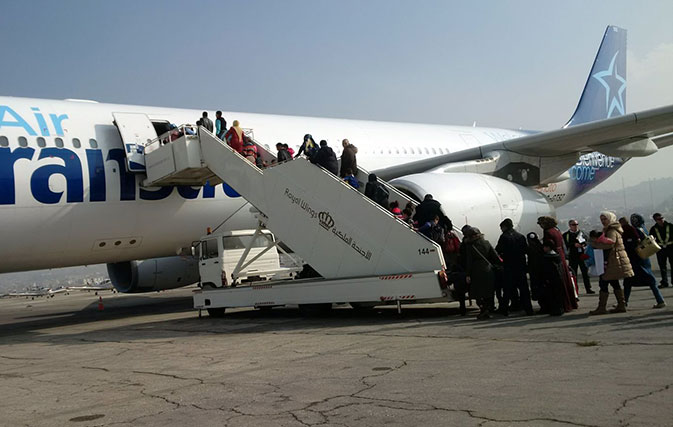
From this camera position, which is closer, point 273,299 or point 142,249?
point 273,299

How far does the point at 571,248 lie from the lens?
10.7 meters

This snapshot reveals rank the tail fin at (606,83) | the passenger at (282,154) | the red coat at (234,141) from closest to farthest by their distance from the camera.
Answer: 1. the passenger at (282,154)
2. the red coat at (234,141)
3. the tail fin at (606,83)

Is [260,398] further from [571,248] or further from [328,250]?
[571,248]

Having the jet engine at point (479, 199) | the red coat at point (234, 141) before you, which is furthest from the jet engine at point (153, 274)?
the jet engine at point (479, 199)

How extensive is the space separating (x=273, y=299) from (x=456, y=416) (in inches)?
230

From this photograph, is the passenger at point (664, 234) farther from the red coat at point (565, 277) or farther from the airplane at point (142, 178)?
the red coat at point (565, 277)

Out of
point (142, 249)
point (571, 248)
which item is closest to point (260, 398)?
point (142, 249)

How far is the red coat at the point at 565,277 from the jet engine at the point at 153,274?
26.9ft

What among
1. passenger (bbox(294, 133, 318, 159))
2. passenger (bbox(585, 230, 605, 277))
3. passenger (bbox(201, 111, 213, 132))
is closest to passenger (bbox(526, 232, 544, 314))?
passenger (bbox(294, 133, 318, 159))

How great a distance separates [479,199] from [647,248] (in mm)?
2997

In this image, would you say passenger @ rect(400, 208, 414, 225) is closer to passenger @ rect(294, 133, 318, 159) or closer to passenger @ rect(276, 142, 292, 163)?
passenger @ rect(294, 133, 318, 159)

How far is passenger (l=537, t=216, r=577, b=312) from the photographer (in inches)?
291

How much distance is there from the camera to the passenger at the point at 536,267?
7.37 meters

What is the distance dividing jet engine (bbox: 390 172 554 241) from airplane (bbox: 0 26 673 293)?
0.06 ft
